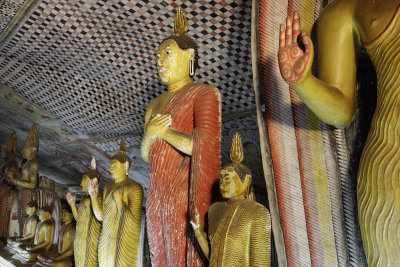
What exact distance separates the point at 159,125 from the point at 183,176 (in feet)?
1.01

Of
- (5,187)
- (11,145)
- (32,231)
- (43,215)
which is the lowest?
(32,231)

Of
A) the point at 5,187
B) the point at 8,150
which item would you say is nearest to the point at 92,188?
the point at 5,187

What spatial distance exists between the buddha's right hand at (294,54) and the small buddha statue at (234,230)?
→ 2.32ft

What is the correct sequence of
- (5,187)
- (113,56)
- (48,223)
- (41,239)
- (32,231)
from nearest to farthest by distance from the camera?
(113,56) < (41,239) < (48,223) < (32,231) < (5,187)

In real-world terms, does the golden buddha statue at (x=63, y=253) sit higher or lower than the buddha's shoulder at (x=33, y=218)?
lower

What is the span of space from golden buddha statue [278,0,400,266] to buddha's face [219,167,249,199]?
592 millimetres

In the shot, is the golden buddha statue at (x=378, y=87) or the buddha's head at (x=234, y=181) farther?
the buddha's head at (x=234, y=181)

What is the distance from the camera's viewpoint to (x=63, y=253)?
573 cm

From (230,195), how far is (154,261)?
2.06 feet

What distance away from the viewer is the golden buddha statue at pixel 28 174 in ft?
22.5

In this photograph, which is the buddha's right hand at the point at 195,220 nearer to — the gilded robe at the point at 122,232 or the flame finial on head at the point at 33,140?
the gilded robe at the point at 122,232

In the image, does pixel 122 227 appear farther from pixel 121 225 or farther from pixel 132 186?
pixel 132 186

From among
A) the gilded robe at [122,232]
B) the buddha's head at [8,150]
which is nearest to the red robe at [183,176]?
the gilded robe at [122,232]

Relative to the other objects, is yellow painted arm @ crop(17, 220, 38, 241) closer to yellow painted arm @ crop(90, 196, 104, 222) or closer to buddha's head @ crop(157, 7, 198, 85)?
yellow painted arm @ crop(90, 196, 104, 222)
